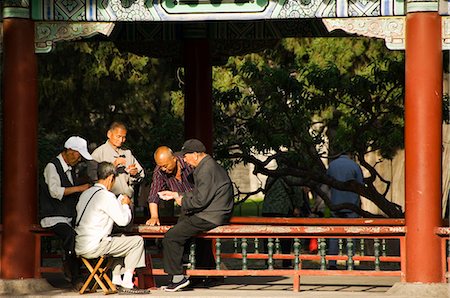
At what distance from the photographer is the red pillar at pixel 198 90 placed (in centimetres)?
1672

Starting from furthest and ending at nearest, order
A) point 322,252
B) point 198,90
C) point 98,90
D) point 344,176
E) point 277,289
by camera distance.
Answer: point 98,90
point 344,176
point 198,90
point 277,289
point 322,252

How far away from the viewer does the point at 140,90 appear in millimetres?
34469

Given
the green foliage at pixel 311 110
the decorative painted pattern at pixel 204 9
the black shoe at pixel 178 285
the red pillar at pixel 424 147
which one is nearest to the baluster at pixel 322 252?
the red pillar at pixel 424 147

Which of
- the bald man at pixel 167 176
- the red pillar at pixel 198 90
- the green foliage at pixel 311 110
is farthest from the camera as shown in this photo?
the green foliage at pixel 311 110

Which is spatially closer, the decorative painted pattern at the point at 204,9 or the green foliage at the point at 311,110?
the decorative painted pattern at the point at 204,9

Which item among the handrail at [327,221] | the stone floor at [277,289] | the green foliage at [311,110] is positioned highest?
the green foliage at [311,110]

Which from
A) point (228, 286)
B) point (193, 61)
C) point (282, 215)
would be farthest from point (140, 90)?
point (228, 286)

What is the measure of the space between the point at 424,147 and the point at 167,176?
9.17ft

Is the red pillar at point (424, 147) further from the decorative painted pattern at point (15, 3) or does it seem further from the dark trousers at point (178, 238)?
the decorative painted pattern at point (15, 3)

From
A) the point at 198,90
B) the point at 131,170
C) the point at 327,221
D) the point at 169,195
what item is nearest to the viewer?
the point at 169,195

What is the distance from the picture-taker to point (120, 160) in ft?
46.7

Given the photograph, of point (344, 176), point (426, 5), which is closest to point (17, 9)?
point (426, 5)

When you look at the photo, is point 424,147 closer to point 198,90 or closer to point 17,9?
point 198,90

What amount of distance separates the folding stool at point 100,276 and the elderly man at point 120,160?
0.88 meters
